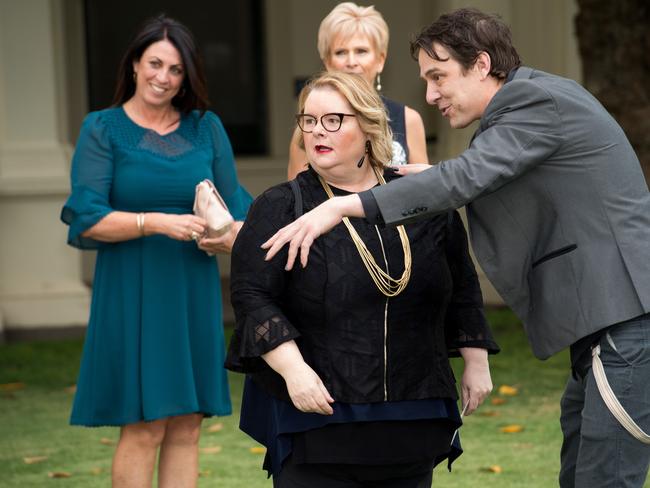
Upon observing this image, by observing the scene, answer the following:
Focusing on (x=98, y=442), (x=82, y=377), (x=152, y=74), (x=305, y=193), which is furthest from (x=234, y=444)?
(x=305, y=193)

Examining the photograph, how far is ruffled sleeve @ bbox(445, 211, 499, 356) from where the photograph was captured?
3936 millimetres

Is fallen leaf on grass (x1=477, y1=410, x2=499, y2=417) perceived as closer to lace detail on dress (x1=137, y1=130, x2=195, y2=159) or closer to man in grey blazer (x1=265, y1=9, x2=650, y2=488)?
lace detail on dress (x1=137, y1=130, x2=195, y2=159)

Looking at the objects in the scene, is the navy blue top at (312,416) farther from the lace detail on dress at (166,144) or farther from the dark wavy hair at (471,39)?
the lace detail on dress at (166,144)

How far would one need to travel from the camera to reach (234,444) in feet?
24.5

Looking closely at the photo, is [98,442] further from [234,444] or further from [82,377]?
[82,377]

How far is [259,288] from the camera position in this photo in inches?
144

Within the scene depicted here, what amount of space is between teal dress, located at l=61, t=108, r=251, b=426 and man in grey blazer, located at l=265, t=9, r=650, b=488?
179 centimetres

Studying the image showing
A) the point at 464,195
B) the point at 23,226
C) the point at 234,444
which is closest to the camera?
the point at 464,195

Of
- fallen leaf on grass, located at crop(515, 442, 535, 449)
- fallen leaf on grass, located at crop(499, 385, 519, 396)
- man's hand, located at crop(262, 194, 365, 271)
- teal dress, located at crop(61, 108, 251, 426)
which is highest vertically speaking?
man's hand, located at crop(262, 194, 365, 271)

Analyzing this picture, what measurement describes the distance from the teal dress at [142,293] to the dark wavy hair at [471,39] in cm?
181

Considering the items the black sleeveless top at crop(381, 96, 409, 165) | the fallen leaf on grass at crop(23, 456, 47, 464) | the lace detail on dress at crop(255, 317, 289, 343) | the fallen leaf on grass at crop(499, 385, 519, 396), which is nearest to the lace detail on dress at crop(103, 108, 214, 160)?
the black sleeveless top at crop(381, 96, 409, 165)

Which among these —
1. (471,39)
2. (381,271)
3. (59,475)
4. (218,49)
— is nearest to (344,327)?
(381,271)

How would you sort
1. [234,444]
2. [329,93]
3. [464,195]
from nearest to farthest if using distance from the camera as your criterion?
[464,195] → [329,93] → [234,444]

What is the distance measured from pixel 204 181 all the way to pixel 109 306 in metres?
0.65
